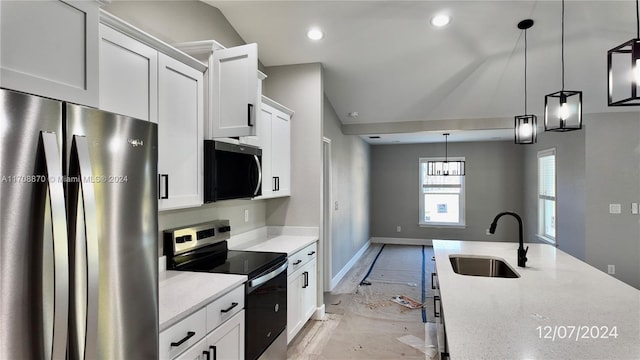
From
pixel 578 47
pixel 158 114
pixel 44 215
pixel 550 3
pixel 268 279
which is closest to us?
pixel 44 215

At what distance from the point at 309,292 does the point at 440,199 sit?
5.56 meters

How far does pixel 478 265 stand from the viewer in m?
2.75

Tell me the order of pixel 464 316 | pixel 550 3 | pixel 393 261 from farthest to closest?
pixel 393 261, pixel 550 3, pixel 464 316

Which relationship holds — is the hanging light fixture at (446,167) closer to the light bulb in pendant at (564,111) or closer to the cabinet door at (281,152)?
the cabinet door at (281,152)

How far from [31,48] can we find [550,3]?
3.48 m

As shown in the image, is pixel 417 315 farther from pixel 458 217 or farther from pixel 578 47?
pixel 458 217

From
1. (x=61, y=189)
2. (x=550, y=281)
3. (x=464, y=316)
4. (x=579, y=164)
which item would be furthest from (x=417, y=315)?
(x=61, y=189)

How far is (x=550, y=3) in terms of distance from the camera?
284 cm

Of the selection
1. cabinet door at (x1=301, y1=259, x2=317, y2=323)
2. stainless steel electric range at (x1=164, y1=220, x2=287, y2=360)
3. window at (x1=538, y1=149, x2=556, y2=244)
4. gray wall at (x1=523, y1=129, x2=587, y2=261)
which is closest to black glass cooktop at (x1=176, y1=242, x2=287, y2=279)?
stainless steel electric range at (x1=164, y1=220, x2=287, y2=360)

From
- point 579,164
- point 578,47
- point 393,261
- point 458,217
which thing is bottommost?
point 393,261

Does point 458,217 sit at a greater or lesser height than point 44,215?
lesser
